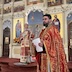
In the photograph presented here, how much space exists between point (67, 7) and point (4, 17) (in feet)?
16.3

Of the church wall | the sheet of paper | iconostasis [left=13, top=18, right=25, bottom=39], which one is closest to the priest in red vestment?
the sheet of paper

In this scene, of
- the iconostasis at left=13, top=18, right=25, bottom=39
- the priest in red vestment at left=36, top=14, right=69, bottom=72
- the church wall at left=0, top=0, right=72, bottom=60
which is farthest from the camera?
the iconostasis at left=13, top=18, right=25, bottom=39

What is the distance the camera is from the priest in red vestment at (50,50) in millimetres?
3045

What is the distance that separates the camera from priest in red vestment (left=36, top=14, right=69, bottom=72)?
3.04 m

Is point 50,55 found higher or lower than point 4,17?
lower

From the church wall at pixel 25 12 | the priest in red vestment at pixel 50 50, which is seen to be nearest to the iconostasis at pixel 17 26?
the church wall at pixel 25 12

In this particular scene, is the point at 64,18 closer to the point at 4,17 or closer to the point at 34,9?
the point at 34,9

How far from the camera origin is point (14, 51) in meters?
11.6

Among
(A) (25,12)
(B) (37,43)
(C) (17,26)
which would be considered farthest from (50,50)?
(C) (17,26)

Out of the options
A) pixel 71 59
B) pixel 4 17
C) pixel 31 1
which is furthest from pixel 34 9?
pixel 71 59

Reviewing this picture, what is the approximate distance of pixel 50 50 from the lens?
304 cm

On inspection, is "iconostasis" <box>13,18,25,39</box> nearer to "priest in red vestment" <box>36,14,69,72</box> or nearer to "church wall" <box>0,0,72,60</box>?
"church wall" <box>0,0,72,60</box>

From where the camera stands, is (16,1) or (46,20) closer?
(46,20)

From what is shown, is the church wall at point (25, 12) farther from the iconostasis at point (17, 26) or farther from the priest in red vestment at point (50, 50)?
the priest in red vestment at point (50, 50)
